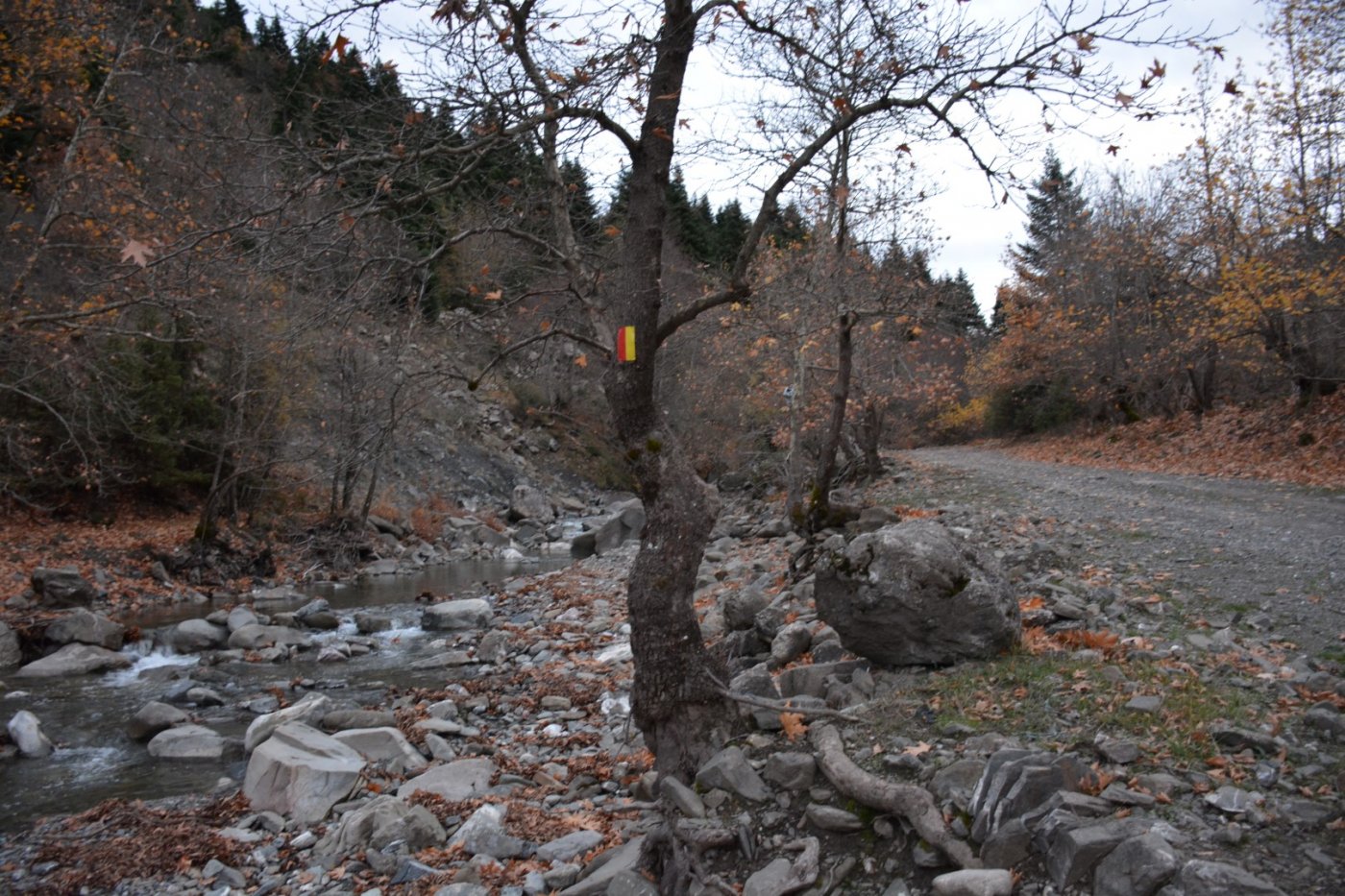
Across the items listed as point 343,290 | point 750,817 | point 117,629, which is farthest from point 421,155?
point 117,629

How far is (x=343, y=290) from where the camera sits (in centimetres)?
567

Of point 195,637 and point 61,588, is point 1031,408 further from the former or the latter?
point 61,588

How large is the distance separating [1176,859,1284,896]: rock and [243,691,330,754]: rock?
7219 mm

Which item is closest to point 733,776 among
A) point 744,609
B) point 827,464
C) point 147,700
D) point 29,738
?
point 744,609

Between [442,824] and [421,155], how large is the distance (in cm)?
437

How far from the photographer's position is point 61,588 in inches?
568

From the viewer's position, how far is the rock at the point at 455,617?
14.4m

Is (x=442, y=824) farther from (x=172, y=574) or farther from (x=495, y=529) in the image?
(x=495, y=529)

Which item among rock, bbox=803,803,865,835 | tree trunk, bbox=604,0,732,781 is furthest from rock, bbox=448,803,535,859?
rock, bbox=803,803,865,835

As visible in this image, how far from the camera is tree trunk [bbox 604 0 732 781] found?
5723mm

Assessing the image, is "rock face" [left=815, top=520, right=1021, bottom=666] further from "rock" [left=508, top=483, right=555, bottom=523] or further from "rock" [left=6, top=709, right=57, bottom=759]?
"rock" [left=508, top=483, right=555, bottom=523]

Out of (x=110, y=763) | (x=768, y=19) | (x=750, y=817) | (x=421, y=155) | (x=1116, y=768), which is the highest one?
(x=768, y=19)

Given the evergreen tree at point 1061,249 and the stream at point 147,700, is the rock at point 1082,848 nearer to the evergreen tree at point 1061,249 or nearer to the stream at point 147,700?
the stream at point 147,700

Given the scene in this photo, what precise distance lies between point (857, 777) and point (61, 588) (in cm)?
1470
